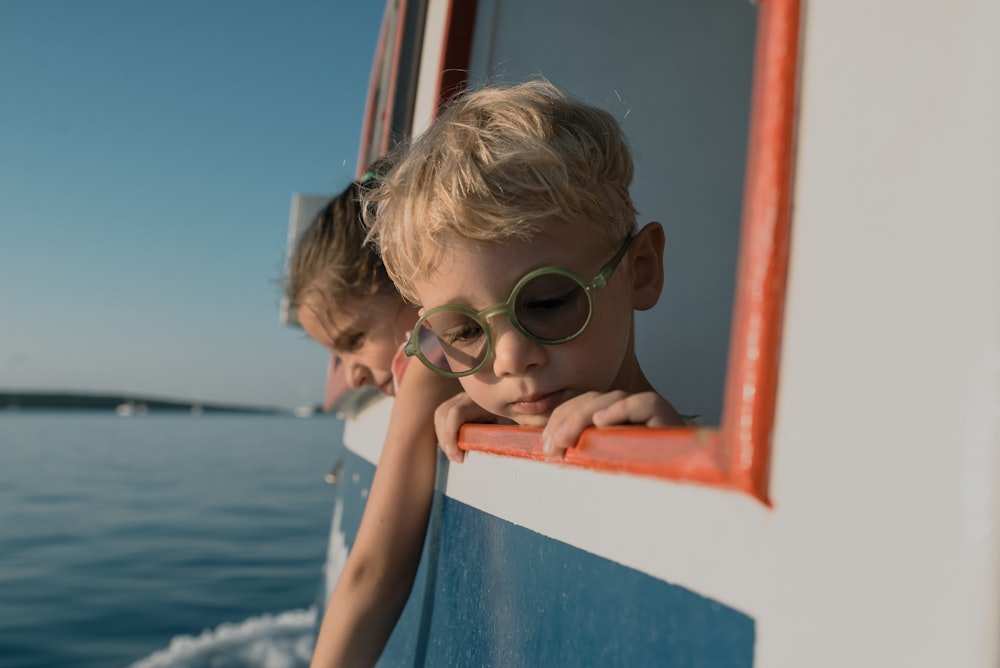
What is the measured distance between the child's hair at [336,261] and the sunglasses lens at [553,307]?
1.19 meters

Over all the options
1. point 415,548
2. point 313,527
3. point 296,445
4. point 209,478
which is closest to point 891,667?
point 415,548

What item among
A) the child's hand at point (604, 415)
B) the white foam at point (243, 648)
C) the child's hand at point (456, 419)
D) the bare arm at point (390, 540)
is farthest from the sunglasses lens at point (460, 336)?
the white foam at point (243, 648)

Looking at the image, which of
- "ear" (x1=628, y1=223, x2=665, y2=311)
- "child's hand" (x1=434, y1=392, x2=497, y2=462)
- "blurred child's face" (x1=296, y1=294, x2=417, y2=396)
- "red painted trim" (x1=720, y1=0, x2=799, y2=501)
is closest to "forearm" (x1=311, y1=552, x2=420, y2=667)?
"child's hand" (x1=434, y1=392, x2=497, y2=462)

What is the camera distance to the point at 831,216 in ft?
1.95

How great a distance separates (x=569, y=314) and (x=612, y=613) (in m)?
0.54

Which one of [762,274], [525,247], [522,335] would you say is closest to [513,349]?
[522,335]

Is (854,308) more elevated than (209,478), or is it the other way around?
(854,308)

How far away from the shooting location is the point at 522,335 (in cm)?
129

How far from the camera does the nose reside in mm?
1294

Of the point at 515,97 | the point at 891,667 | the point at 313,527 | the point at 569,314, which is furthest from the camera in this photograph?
the point at 313,527

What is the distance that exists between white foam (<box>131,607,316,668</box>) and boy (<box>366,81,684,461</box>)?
4.66 metres

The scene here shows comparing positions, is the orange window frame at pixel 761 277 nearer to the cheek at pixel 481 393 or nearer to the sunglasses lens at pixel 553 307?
the sunglasses lens at pixel 553 307

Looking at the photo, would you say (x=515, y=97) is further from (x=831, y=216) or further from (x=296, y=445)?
(x=296, y=445)

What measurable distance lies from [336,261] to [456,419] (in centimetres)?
120
